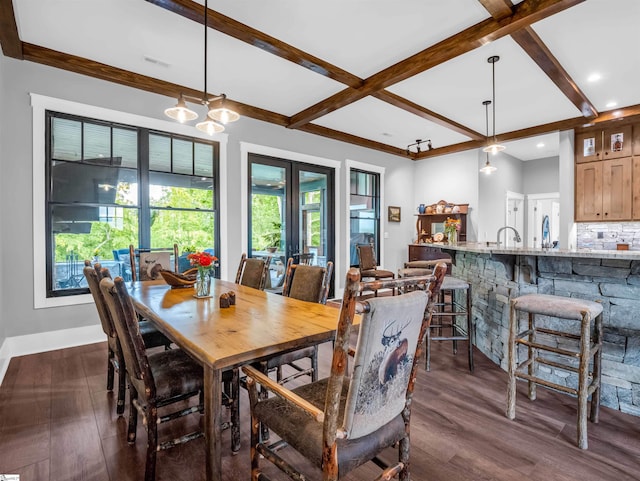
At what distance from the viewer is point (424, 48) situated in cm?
323

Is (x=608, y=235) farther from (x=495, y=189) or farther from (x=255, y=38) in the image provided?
(x=255, y=38)

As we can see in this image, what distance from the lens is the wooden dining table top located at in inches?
50.3

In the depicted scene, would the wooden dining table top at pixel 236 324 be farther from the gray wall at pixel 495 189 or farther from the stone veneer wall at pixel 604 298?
the gray wall at pixel 495 189

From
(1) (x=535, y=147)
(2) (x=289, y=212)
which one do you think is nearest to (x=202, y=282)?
(2) (x=289, y=212)

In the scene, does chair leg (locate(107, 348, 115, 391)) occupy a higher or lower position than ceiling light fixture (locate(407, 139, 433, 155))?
lower

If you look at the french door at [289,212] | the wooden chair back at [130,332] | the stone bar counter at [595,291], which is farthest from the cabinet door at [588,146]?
the wooden chair back at [130,332]

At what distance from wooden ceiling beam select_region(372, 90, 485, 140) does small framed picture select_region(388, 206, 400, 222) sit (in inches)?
74.1

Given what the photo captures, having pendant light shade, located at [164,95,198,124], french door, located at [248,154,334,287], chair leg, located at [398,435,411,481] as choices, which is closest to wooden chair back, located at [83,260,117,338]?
pendant light shade, located at [164,95,198,124]

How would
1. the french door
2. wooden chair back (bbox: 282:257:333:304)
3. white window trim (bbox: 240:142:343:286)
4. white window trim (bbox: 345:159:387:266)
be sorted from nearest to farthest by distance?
wooden chair back (bbox: 282:257:333:304) < white window trim (bbox: 240:142:343:286) < the french door < white window trim (bbox: 345:159:387:266)

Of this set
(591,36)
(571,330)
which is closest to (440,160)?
(591,36)

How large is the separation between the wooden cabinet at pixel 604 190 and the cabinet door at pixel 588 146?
94 millimetres

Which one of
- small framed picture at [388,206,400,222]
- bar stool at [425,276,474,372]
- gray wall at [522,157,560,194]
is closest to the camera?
bar stool at [425,276,474,372]

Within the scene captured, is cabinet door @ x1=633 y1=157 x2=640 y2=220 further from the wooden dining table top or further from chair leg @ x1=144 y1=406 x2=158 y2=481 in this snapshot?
chair leg @ x1=144 y1=406 x2=158 y2=481

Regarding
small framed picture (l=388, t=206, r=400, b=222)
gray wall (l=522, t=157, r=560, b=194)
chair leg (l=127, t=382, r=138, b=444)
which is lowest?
chair leg (l=127, t=382, r=138, b=444)
